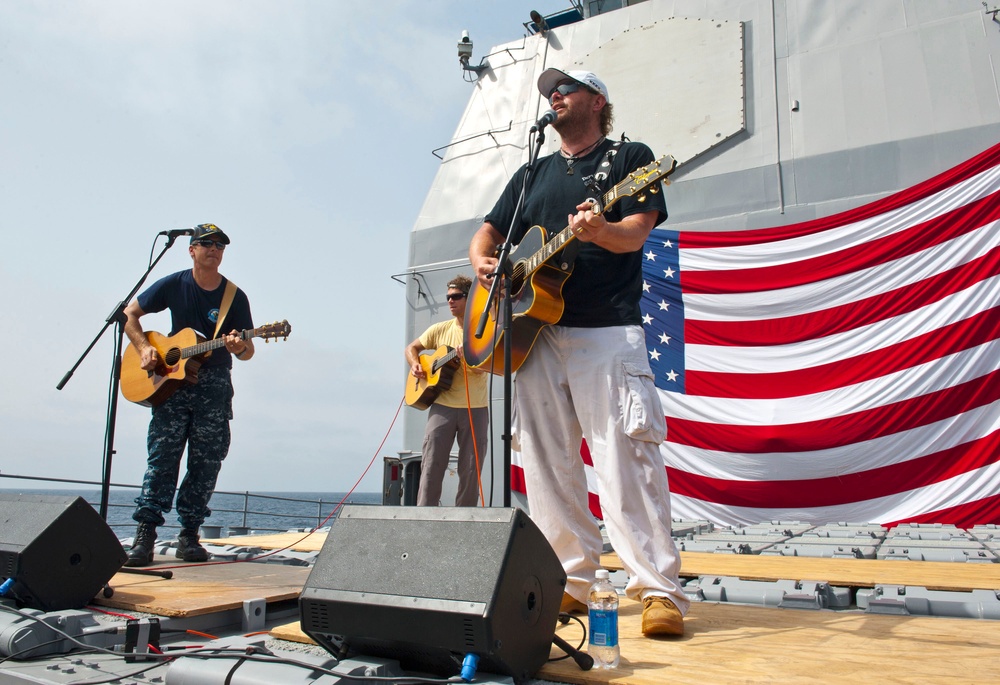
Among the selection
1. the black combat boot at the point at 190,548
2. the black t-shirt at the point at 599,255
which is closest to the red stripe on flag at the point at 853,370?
the black t-shirt at the point at 599,255

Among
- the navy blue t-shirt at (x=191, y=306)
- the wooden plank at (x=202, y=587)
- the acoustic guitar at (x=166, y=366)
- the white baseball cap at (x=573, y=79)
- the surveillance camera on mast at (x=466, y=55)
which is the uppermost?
the surveillance camera on mast at (x=466, y=55)

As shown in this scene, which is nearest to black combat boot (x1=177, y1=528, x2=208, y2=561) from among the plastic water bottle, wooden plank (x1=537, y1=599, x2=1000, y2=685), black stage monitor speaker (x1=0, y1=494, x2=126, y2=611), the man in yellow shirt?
black stage monitor speaker (x1=0, y1=494, x2=126, y2=611)

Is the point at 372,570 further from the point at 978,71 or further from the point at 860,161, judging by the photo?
the point at 978,71

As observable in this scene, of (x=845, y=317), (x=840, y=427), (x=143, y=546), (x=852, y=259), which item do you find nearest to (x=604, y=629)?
(x=143, y=546)

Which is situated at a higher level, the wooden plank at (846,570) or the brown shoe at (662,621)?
the brown shoe at (662,621)

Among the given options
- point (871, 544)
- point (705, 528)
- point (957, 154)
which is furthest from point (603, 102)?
point (957, 154)

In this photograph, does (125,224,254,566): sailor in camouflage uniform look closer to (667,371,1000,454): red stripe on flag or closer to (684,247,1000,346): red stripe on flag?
(667,371,1000,454): red stripe on flag

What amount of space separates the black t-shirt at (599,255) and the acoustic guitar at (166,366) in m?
2.04

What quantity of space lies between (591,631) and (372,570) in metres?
0.54

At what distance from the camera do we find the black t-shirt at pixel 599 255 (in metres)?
2.35

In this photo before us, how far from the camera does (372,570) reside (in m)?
1.62

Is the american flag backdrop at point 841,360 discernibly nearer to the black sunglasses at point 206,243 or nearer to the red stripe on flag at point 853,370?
the red stripe on flag at point 853,370

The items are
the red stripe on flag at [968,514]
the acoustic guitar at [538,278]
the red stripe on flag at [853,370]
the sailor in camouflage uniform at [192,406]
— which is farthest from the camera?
the red stripe on flag at [853,370]

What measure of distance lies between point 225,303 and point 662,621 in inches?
117
